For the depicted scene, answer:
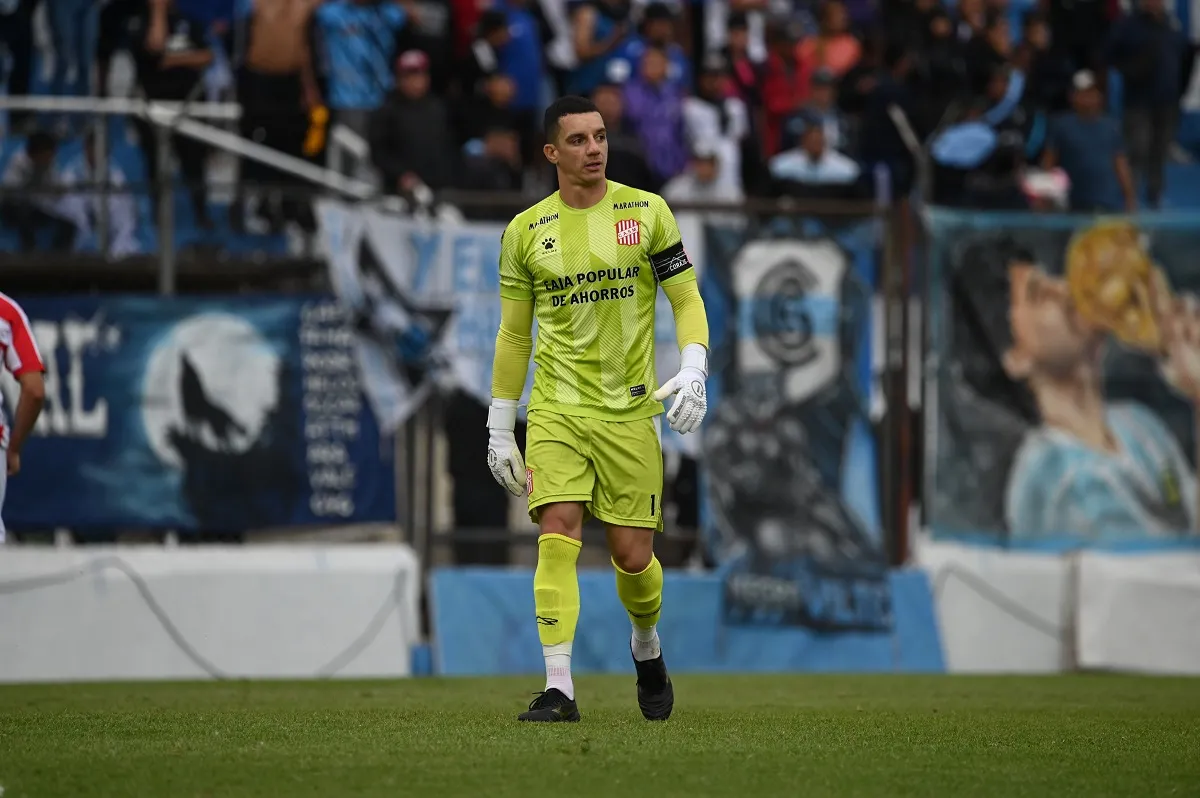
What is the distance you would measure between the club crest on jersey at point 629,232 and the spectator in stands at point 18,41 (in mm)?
11173

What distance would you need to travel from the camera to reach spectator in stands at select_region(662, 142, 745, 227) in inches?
691

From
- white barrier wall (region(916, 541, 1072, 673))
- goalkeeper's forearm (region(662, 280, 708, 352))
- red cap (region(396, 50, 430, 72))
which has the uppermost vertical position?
red cap (region(396, 50, 430, 72))

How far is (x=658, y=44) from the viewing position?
61.3ft

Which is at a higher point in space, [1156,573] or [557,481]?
[557,481]

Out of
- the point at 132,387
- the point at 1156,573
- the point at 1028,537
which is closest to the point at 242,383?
the point at 132,387

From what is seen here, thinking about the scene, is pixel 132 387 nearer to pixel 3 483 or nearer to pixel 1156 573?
pixel 3 483

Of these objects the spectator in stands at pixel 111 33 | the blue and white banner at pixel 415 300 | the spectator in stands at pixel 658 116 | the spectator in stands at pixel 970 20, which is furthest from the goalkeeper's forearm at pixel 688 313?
the spectator in stands at pixel 970 20

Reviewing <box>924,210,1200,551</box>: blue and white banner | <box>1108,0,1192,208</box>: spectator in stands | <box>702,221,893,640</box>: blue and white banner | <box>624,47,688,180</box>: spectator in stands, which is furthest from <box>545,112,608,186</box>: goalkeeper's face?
<box>1108,0,1192,208</box>: spectator in stands

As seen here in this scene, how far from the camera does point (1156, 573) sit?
52.1 ft

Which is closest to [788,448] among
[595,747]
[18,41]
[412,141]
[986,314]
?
[986,314]

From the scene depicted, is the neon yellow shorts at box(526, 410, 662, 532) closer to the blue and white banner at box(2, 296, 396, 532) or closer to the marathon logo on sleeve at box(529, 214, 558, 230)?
the marathon logo on sleeve at box(529, 214, 558, 230)

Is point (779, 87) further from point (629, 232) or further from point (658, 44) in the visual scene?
point (629, 232)

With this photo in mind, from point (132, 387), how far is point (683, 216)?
469 centimetres

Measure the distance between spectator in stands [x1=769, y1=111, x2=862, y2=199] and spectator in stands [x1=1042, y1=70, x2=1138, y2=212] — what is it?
7.56ft
